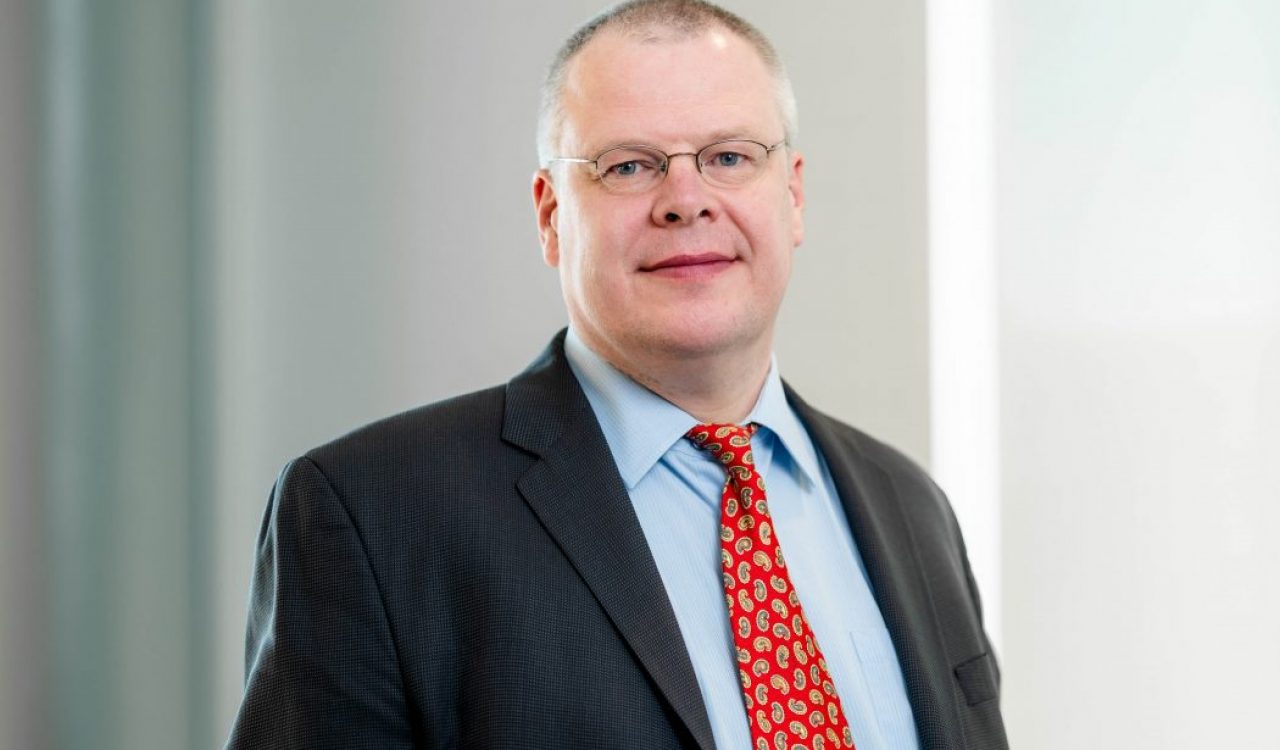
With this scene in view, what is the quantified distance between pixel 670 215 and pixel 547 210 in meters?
0.21

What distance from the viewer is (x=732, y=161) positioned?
1.60 metres

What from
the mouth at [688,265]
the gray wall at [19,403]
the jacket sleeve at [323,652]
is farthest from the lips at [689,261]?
the gray wall at [19,403]

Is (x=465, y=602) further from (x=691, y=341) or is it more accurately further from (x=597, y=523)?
(x=691, y=341)

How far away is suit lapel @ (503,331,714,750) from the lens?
1.38 metres

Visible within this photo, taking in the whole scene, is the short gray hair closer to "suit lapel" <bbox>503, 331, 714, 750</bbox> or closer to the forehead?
the forehead

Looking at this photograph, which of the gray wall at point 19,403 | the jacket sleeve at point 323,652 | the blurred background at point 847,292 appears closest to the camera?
the jacket sleeve at point 323,652

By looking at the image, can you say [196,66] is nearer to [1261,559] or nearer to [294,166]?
[294,166]

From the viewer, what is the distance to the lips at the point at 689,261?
5.07 feet

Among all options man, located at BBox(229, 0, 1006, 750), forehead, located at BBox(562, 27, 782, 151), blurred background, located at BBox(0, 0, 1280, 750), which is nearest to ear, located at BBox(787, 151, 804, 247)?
man, located at BBox(229, 0, 1006, 750)

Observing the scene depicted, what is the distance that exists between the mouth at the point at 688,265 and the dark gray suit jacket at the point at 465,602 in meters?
0.19

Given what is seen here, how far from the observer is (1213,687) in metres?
2.32

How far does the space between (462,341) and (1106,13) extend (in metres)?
1.29

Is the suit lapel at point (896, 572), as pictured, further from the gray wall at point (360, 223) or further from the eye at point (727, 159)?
the gray wall at point (360, 223)

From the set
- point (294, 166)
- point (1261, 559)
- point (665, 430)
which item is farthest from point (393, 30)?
point (1261, 559)
